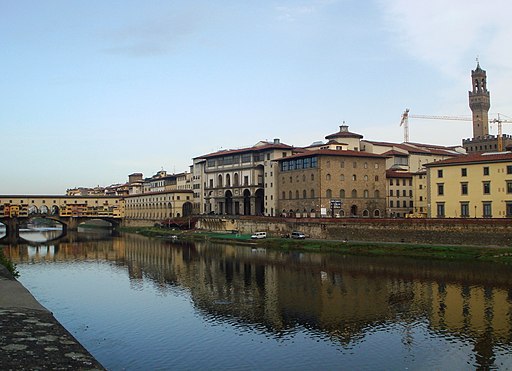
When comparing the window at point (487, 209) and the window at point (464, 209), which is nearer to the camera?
the window at point (487, 209)

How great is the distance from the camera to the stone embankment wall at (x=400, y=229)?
167 feet

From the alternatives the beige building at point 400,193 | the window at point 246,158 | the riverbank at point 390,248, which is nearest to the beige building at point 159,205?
the window at point 246,158

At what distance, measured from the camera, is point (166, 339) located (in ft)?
79.9

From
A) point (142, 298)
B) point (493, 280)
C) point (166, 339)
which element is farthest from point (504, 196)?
point (166, 339)

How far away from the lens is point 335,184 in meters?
78.6

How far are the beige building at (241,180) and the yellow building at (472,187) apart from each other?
32196mm

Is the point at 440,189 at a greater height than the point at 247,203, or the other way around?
the point at 440,189

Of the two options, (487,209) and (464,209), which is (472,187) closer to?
(464,209)

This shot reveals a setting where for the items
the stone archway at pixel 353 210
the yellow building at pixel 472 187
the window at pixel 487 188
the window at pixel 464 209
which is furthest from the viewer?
the stone archway at pixel 353 210

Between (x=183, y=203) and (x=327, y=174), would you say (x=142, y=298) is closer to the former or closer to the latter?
(x=327, y=174)

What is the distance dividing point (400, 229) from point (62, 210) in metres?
84.1

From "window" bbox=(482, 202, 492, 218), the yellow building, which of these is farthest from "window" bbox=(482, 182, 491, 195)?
"window" bbox=(482, 202, 492, 218)

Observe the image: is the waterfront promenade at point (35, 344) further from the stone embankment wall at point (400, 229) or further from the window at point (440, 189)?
the window at point (440, 189)

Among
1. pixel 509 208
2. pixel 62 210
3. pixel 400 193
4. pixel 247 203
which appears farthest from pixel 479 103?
pixel 62 210
